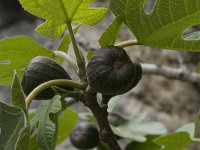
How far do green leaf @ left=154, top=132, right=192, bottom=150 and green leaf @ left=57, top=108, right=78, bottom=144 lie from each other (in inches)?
14.0

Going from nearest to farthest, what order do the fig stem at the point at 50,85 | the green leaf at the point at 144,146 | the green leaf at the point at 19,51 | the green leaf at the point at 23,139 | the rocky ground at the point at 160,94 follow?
the green leaf at the point at 23,139, the fig stem at the point at 50,85, the green leaf at the point at 19,51, the green leaf at the point at 144,146, the rocky ground at the point at 160,94

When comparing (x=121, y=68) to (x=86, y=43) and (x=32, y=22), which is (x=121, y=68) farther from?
(x=32, y=22)

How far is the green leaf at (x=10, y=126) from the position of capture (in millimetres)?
882

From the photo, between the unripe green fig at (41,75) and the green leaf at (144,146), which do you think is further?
the green leaf at (144,146)

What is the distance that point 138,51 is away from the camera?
14.0 feet

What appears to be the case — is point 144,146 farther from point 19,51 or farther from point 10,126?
point 10,126

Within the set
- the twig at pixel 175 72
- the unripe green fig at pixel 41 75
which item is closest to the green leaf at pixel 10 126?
the unripe green fig at pixel 41 75

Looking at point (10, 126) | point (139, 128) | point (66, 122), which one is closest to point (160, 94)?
point (139, 128)

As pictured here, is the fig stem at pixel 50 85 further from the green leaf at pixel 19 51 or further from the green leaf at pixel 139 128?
the green leaf at pixel 139 128

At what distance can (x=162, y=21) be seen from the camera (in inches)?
39.8

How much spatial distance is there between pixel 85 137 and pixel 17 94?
1.91ft

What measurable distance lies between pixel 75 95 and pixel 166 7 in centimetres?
29

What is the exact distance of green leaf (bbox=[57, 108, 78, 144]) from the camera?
1.57 meters

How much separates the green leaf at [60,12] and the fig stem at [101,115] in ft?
0.60
